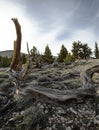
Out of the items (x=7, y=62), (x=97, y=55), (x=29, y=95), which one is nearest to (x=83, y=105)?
(x=29, y=95)

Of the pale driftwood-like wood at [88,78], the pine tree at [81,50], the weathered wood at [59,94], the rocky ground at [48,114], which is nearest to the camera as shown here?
the rocky ground at [48,114]

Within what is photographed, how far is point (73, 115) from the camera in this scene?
6160 mm

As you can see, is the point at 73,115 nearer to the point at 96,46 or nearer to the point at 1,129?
the point at 1,129

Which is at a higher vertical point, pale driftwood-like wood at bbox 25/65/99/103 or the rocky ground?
pale driftwood-like wood at bbox 25/65/99/103

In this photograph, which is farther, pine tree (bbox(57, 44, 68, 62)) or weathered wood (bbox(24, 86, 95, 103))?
pine tree (bbox(57, 44, 68, 62))

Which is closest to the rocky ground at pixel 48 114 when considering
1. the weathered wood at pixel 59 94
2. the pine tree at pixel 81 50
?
the weathered wood at pixel 59 94

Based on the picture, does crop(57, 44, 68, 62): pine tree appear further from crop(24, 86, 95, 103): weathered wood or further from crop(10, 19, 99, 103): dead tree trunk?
crop(24, 86, 95, 103): weathered wood

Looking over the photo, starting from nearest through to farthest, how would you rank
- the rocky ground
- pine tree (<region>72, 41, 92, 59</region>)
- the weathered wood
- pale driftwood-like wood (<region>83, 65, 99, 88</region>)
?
the rocky ground, the weathered wood, pale driftwood-like wood (<region>83, 65, 99, 88</region>), pine tree (<region>72, 41, 92, 59</region>)

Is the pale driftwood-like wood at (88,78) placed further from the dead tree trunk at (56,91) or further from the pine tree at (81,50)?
the pine tree at (81,50)

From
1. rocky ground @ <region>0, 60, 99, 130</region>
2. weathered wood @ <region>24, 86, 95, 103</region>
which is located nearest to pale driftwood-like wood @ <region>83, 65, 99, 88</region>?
weathered wood @ <region>24, 86, 95, 103</region>

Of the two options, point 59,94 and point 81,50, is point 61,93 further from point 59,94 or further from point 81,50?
point 81,50

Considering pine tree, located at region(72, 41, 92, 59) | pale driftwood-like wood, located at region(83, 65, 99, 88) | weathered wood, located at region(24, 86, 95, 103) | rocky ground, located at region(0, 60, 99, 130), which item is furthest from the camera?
pine tree, located at region(72, 41, 92, 59)

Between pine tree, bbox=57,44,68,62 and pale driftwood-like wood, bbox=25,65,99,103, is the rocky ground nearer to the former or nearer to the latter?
pale driftwood-like wood, bbox=25,65,99,103

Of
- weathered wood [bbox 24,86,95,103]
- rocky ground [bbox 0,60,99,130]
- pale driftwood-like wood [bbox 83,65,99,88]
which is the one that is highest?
pale driftwood-like wood [bbox 83,65,99,88]
